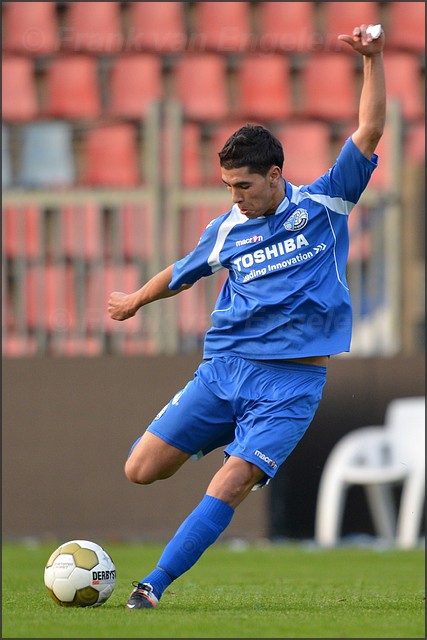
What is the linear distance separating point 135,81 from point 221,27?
3.90 feet

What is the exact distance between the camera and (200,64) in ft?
42.8

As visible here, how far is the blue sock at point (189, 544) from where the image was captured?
14.8ft

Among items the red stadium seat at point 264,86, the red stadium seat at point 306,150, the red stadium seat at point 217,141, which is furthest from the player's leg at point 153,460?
the red stadium seat at point 264,86

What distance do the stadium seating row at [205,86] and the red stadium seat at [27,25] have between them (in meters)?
0.20

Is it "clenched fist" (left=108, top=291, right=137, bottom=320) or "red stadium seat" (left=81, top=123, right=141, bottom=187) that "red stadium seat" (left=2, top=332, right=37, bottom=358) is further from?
"clenched fist" (left=108, top=291, right=137, bottom=320)

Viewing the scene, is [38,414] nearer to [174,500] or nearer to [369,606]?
[174,500]

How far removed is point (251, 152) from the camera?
181 inches

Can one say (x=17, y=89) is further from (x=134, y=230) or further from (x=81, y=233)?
(x=134, y=230)

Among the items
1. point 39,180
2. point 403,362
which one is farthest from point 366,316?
point 39,180

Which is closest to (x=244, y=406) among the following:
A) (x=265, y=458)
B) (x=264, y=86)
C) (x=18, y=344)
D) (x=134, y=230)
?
(x=265, y=458)

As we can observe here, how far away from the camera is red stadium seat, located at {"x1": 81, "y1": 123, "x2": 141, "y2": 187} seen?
12391 millimetres

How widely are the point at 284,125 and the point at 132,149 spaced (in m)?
1.62

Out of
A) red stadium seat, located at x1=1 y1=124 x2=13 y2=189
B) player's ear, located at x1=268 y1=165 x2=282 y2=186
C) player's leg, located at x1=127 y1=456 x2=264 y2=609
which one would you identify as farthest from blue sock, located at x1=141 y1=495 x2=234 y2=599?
red stadium seat, located at x1=1 y1=124 x2=13 y2=189

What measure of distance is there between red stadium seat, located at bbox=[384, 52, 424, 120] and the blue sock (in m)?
9.48
